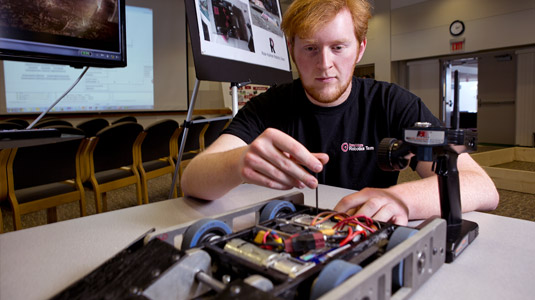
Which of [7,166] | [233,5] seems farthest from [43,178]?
[233,5]

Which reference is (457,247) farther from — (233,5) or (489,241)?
(233,5)

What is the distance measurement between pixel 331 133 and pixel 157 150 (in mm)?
2033

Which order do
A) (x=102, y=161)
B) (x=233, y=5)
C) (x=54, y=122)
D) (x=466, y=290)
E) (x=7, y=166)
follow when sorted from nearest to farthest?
1. (x=466, y=290)
2. (x=233, y=5)
3. (x=7, y=166)
4. (x=102, y=161)
5. (x=54, y=122)

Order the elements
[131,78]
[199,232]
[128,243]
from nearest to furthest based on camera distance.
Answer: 1. [199,232]
2. [128,243]
3. [131,78]

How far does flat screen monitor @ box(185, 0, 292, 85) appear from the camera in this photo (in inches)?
51.0

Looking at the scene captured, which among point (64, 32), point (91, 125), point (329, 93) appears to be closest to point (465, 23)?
point (91, 125)

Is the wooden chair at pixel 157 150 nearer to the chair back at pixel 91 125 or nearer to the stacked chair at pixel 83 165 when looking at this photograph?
the stacked chair at pixel 83 165

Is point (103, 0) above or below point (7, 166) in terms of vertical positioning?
above

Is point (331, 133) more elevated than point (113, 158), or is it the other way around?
point (331, 133)

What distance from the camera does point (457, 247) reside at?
538 millimetres

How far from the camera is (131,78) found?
16.9 ft

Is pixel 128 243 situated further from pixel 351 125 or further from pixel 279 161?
pixel 351 125

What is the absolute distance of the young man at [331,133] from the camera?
2.12 feet

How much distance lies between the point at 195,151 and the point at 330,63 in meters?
2.73
